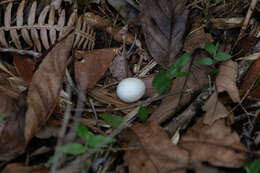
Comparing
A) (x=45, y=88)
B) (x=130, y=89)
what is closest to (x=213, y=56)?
(x=130, y=89)

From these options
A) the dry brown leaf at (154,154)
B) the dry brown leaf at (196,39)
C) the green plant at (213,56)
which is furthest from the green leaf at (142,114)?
the dry brown leaf at (196,39)

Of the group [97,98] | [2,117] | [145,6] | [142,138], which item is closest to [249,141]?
[142,138]

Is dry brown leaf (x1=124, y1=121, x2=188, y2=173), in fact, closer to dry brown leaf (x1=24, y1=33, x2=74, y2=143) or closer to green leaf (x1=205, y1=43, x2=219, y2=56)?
dry brown leaf (x1=24, y1=33, x2=74, y2=143)

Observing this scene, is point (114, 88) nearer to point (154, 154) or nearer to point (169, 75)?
point (169, 75)

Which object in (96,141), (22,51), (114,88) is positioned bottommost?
(96,141)

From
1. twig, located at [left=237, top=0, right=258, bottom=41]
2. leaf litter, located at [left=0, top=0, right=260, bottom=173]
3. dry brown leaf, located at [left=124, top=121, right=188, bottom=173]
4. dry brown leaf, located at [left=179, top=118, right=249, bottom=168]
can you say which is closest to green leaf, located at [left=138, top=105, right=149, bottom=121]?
leaf litter, located at [left=0, top=0, right=260, bottom=173]

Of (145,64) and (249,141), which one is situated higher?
(145,64)

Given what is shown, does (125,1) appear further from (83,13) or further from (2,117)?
(2,117)
